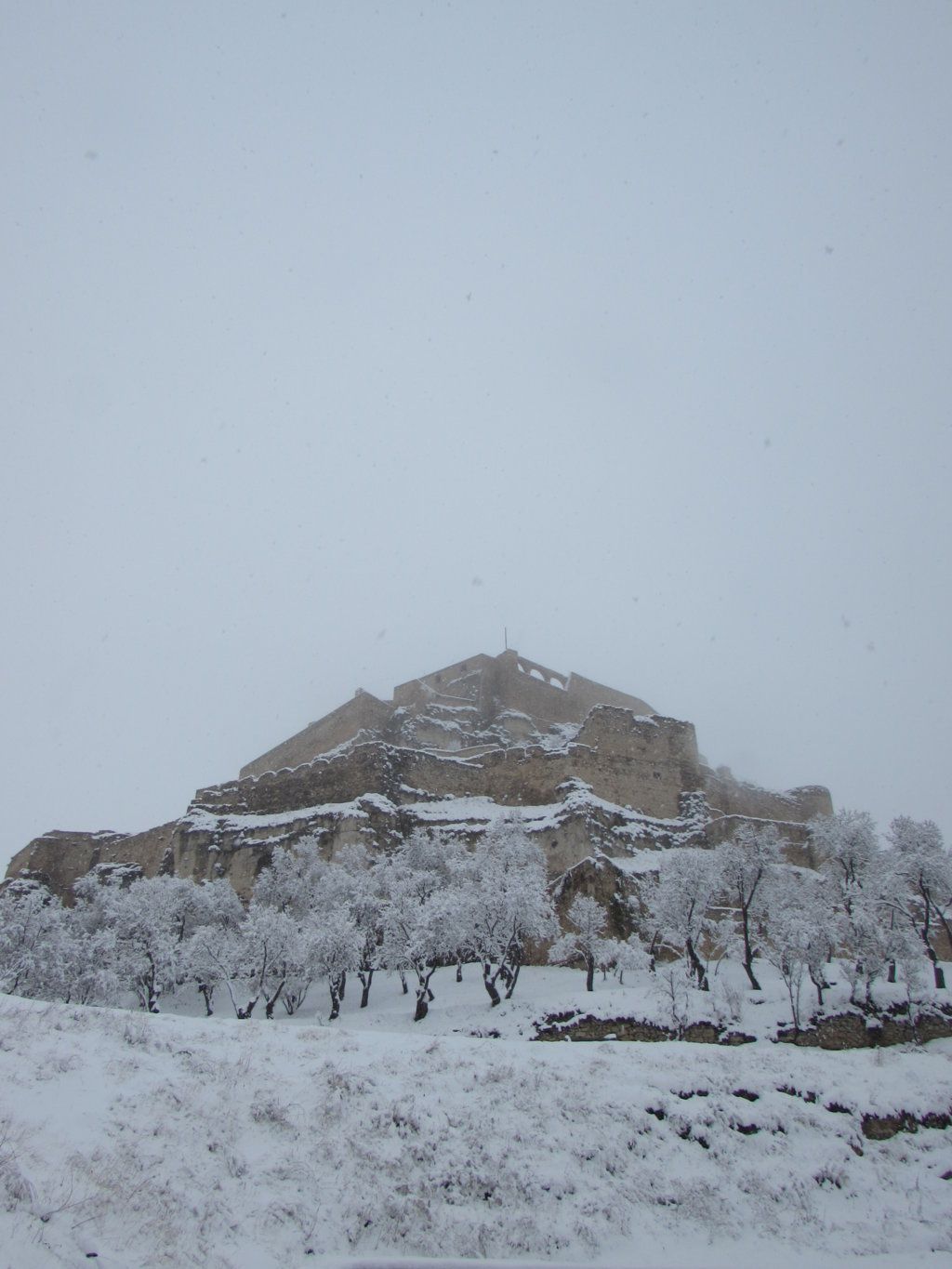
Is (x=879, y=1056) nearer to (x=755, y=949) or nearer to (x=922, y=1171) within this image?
(x=922, y=1171)

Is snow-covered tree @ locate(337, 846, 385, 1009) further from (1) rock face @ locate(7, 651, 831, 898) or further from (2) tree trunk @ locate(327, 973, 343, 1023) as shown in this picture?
(1) rock face @ locate(7, 651, 831, 898)

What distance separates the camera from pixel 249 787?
41625mm

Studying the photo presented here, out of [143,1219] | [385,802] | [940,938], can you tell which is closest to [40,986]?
[385,802]

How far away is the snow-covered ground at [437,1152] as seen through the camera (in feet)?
33.2

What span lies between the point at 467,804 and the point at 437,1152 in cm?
A: 2606

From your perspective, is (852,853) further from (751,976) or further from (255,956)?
(255,956)

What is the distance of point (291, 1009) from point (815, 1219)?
1662 cm

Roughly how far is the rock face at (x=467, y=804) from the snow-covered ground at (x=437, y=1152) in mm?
16415

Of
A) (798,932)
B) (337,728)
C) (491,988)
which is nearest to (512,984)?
(491,988)

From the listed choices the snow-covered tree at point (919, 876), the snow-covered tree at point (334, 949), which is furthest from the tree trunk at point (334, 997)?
the snow-covered tree at point (919, 876)

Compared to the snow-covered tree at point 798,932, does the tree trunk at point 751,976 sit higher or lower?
lower

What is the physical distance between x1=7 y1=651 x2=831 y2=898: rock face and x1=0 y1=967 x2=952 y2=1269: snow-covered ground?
16.4 m

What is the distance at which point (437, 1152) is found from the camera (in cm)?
1257

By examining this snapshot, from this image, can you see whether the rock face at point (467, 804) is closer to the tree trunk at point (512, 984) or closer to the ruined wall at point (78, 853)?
the ruined wall at point (78, 853)
